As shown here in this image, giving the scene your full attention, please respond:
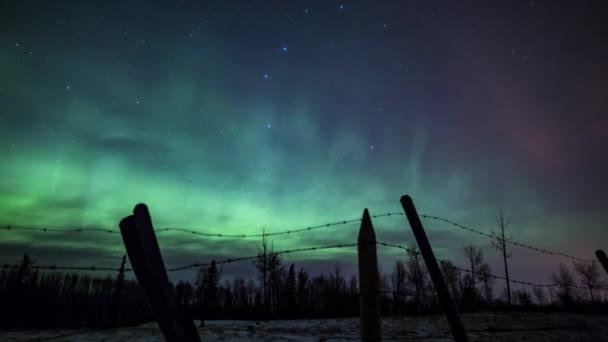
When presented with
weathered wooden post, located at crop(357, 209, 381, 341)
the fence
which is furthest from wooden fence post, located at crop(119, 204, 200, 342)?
weathered wooden post, located at crop(357, 209, 381, 341)

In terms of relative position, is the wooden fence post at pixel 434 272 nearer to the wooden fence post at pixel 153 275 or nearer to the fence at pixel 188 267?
the fence at pixel 188 267

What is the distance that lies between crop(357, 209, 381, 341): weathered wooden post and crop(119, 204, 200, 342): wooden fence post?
6.31 feet

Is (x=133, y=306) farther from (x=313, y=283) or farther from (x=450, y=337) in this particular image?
(x=313, y=283)

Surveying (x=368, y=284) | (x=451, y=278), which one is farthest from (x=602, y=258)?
(x=451, y=278)

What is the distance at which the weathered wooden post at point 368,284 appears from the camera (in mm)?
3549

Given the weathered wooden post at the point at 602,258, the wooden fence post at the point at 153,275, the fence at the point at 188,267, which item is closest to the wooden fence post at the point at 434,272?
the fence at the point at 188,267

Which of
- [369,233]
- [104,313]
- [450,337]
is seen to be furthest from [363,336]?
[104,313]

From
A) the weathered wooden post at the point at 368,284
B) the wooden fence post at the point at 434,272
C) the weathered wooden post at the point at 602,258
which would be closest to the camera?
the weathered wooden post at the point at 368,284

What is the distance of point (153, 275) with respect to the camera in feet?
8.05

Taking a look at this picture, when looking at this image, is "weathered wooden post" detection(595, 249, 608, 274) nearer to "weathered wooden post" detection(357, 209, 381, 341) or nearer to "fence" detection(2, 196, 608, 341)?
"fence" detection(2, 196, 608, 341)

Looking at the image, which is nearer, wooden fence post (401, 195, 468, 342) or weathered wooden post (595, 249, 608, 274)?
wooden fence post (401, 195, 468, 342)

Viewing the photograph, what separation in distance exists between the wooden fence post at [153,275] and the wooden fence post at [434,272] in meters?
3.31

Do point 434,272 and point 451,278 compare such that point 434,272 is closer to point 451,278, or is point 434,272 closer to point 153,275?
point 153,275

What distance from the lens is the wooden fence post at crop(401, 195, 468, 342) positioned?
421 centimetres
